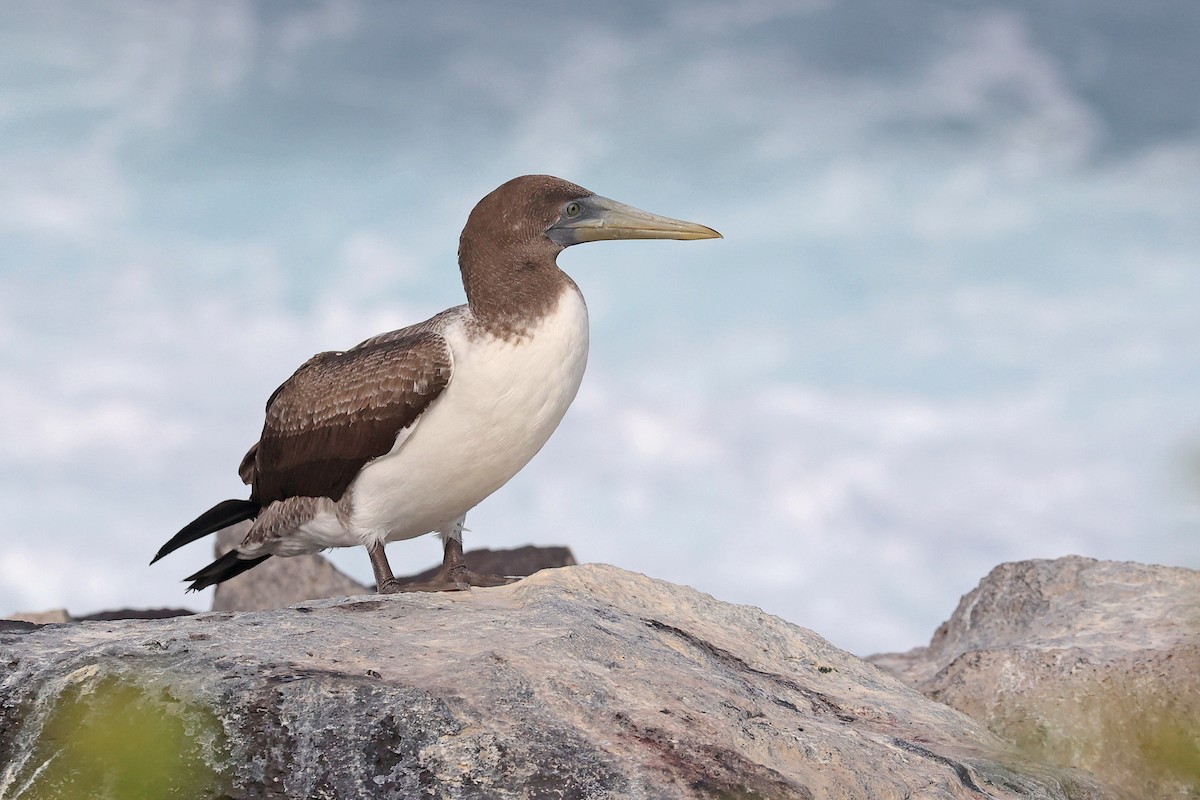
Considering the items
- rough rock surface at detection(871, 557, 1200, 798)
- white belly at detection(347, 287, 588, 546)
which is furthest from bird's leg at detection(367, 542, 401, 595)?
rough rock surface at detection(871, 557, 1200, 798)

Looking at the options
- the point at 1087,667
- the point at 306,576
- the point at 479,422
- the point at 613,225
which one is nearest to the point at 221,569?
the point at 479,422

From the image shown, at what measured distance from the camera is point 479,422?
6.94 meters

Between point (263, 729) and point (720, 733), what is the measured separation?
5.12 ft

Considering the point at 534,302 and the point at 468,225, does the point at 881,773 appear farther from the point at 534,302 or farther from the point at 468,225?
the point at 468,225

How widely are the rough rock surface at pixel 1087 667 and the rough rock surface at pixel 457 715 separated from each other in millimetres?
703

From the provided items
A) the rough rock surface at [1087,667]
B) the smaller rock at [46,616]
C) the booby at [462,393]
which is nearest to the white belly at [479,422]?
the booby at [462,393]

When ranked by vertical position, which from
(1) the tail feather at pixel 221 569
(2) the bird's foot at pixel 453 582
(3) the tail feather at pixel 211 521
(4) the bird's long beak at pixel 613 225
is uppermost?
(4) the bird's long beak at pixel 613 225

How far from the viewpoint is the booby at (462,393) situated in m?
6.93

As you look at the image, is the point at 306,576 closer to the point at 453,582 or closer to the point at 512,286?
the point at 453,582

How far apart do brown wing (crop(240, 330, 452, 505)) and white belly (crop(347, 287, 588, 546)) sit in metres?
0.10

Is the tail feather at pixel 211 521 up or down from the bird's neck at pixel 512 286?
down

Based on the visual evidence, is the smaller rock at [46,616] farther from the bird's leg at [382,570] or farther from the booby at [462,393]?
the bird's leg at [382,570]

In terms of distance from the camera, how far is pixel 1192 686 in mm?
6492

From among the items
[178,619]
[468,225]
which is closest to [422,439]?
[468,225]
